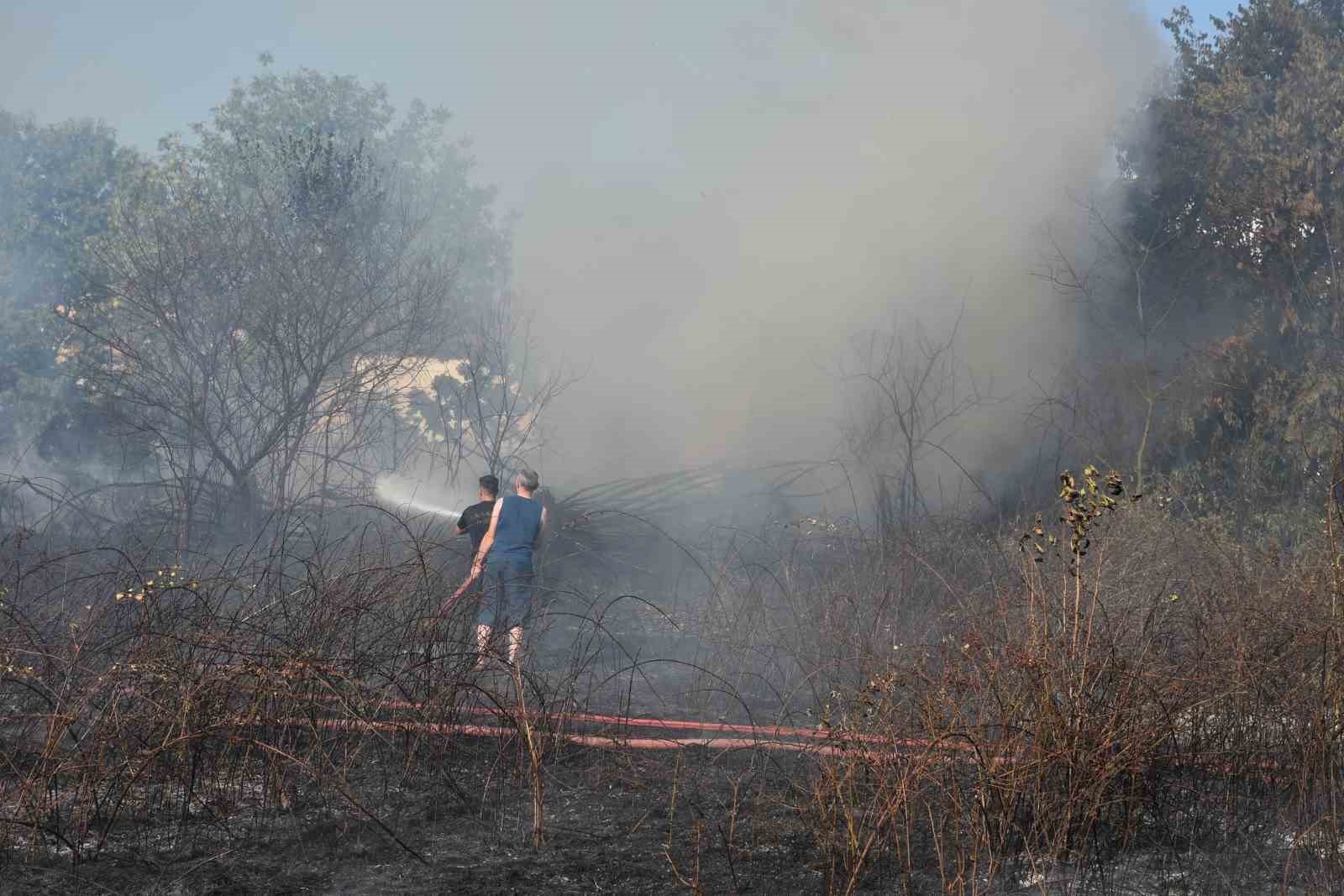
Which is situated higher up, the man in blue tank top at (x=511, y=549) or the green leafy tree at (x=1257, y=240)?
the green leafy tree at (x=1257, y=240)

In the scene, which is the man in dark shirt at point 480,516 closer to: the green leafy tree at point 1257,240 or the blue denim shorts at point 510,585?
the blue denim shorts at point 510,585

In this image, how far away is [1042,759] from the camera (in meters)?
4.19

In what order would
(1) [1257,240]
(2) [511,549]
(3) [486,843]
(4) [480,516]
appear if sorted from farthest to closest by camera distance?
(1) [1257,240], (4) [480,516], (2) [511,549], (3) [486,843]

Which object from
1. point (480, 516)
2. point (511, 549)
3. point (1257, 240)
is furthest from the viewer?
point (1257, 240)

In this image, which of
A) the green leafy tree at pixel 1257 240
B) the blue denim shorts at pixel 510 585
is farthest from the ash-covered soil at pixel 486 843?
the green leafy tree at pixel 1257 240

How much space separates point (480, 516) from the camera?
29.0ft

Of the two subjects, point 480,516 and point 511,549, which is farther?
point 480,516

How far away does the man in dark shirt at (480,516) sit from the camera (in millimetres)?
8828

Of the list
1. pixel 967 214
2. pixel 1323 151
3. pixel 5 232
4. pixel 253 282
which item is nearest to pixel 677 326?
pixel 967 214

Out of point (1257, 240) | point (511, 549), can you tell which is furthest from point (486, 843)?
point (1257, 240)

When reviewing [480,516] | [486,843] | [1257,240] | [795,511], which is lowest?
[486,843]

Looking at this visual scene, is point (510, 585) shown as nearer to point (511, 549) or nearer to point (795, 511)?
point (511, 549)

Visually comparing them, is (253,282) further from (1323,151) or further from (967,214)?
(1323,151)

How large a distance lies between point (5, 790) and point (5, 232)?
67.4 ft
